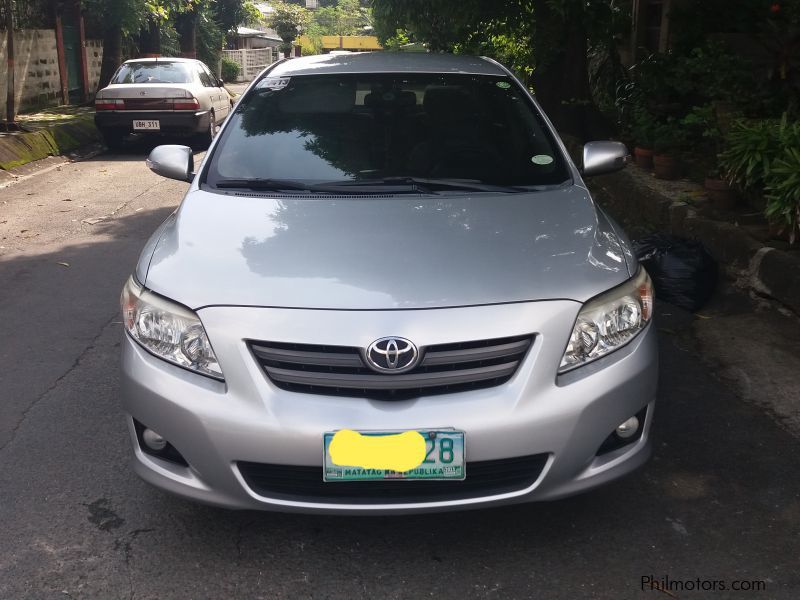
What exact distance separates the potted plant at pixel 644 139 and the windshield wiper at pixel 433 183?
5.31 m

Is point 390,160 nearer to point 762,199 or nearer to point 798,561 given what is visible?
point 798,561

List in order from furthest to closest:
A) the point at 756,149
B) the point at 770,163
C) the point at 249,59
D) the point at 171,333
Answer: the point at 249,59 → the point at 756,149 → the point at 770,163 → the point at 171,333

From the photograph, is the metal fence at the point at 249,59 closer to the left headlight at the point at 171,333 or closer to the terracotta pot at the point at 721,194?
the terracotta pot at the point at 721,194

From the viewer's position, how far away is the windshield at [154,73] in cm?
1448

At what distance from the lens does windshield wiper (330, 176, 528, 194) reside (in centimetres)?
395

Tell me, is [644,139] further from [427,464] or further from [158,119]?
[158,119]

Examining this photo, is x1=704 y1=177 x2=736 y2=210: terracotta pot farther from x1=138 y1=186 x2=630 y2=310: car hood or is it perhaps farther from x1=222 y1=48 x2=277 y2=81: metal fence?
x1=222 y1=48 x2=277 y2=81: metal fence

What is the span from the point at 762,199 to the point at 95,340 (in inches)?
183

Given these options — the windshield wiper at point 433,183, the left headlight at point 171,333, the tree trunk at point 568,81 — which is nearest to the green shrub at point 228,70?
the tree trunk at point 568,81

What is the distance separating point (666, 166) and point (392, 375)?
622 centimetres

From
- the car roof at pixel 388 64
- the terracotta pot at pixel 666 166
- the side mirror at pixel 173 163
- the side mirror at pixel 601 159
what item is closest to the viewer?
the side mirror at pixel 601 159

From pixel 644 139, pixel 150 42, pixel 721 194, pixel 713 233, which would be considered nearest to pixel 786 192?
pixel 713 233

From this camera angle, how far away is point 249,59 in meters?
46.3

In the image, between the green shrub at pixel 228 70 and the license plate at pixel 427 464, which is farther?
the green shrub at pixel 228 70
